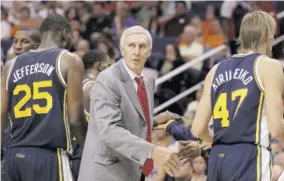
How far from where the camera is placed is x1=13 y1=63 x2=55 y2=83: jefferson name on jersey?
643 cm

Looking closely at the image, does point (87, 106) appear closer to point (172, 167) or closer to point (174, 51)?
point (172, 167)

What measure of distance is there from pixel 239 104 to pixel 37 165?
174 centimetres

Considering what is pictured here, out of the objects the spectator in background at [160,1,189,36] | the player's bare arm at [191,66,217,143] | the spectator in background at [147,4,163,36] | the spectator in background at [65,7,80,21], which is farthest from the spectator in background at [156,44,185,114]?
the player's bare arm at [191,66,217,143]

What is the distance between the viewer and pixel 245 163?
5598mm

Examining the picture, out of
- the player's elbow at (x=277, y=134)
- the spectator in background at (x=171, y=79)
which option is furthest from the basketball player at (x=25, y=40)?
the spectator in background at (x=171, y=79)

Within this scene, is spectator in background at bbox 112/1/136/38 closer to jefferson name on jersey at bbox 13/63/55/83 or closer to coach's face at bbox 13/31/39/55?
coach's face at bbox 13/31/39/55

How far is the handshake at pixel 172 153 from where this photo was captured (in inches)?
219

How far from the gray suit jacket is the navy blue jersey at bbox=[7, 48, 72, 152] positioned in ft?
1.56

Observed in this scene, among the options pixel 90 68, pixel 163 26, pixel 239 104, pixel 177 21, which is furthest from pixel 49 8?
pixel 239 104

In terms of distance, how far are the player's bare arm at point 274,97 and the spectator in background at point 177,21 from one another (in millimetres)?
9778

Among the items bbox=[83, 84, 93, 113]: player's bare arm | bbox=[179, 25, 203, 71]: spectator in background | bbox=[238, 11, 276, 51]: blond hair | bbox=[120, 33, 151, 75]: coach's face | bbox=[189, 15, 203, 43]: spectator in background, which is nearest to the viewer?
bbox=[238, 11, 276, 51]: blond hair

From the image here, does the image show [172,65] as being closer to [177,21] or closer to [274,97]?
[177,21]

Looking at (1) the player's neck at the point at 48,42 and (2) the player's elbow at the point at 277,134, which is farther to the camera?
(1) the player's neck at the point at 48,42

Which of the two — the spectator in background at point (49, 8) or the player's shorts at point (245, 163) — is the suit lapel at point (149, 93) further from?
the spectator in background at point (49, 8)
